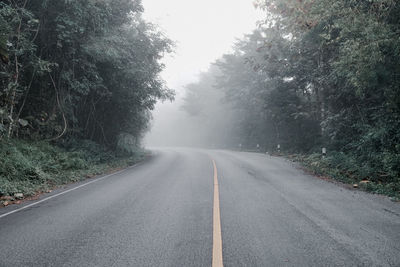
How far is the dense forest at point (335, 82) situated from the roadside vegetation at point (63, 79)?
705cm

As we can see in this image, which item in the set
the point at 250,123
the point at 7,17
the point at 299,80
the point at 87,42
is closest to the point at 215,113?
the point at 250,123

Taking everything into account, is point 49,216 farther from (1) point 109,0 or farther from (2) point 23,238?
(1) point 109,0

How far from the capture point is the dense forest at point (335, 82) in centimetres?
870

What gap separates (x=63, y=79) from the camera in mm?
13078

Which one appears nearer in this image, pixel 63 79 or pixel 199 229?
pixel 199 229

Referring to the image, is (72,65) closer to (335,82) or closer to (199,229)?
(199,229)

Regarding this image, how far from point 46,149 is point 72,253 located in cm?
990

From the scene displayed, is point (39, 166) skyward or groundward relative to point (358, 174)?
groundward

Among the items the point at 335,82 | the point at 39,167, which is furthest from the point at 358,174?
the point at 39,167

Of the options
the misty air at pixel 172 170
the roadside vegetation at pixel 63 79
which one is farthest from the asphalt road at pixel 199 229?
the roadside vegetation at pixel 63 79

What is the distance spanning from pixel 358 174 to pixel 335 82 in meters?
5.05

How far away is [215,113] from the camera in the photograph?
4706 centimetres

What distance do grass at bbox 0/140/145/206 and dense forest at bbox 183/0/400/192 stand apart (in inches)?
360

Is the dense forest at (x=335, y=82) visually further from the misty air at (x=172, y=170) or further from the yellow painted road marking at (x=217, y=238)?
the yellow painted road marking at (x=217, y=238)
